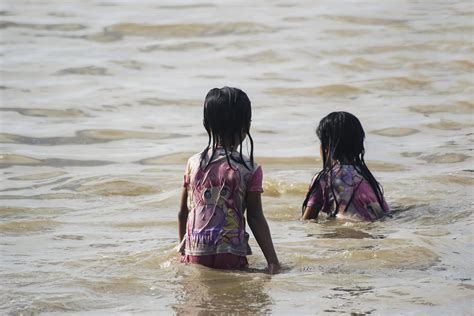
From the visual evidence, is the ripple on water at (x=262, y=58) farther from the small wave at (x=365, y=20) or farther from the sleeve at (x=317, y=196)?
the sleeve at (x=317, y=196)

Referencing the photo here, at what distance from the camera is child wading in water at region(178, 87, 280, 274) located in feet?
17.2

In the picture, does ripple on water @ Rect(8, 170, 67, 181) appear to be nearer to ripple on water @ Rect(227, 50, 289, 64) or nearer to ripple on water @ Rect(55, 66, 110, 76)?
ripple on water @ Rect(55, 66, 110, 76)

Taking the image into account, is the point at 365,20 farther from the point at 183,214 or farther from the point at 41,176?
the point at 183,214

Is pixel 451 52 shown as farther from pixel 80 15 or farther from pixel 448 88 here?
pixel 80 15

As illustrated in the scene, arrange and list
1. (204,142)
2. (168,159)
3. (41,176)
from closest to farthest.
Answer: (41,176) < (168,159) < (204,142)

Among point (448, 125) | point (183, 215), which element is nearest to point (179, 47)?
point (448, 125)

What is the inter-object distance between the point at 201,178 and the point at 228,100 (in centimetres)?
42

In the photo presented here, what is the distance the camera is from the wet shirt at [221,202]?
5.25 metres

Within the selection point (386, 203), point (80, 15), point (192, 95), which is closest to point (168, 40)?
point (80, 15)

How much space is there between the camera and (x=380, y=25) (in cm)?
1573

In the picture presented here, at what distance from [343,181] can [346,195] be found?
0.31 feet

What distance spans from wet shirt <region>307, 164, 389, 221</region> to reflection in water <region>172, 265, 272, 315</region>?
159cm

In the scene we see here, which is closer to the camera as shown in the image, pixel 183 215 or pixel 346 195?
pixel 183 215

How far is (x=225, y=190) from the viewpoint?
5250 millimetres
